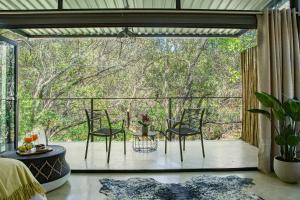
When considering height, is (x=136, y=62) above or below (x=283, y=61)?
above

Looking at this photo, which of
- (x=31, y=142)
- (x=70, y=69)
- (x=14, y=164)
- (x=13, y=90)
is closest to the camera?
(x=14, y=164)

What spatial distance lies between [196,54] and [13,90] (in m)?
6.19

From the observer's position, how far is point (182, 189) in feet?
10.0

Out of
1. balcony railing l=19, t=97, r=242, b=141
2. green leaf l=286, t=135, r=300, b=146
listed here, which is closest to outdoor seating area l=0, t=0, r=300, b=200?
green leaf l=286, t=135, r=300, b=146

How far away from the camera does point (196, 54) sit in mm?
9234

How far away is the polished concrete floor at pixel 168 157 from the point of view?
392 centimetres

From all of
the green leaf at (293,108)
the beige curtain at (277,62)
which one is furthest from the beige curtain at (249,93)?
the green leaf at (293,108)

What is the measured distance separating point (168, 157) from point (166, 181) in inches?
42.9

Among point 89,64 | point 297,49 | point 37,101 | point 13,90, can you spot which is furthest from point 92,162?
point 89,64

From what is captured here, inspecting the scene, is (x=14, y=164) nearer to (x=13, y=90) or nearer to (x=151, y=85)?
(x=13, y=90)

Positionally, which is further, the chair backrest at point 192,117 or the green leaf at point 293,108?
the chair backrest at point 192,117

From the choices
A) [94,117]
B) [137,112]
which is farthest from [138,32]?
[137,112]

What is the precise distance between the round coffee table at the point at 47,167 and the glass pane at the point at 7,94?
158cm

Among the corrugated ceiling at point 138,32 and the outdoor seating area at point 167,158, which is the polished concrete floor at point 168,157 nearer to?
the outdoor seating area at point 167,158
